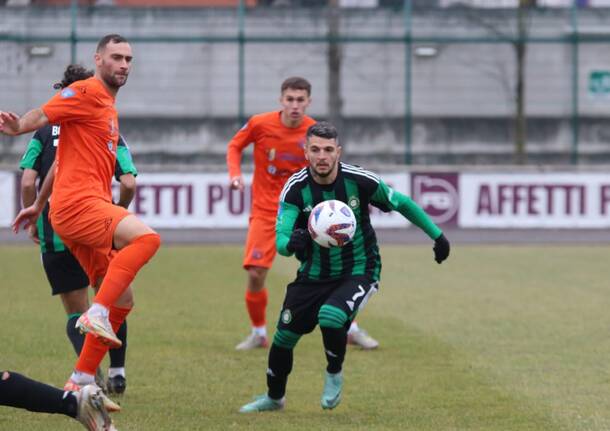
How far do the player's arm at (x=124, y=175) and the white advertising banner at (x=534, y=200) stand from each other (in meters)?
14.3

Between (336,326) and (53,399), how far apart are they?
1.87 metres

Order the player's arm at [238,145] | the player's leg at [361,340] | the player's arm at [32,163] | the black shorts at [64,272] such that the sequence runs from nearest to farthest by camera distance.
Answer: the black shorts at [64,272]
the player's arm at [32,163]
the player's leg at [361,340]
the player's arm at [238,145]

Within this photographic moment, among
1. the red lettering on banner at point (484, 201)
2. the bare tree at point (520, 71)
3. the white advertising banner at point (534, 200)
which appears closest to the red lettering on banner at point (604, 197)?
the white advertising banner at point (534, 200)

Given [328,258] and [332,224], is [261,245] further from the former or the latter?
[332,224]

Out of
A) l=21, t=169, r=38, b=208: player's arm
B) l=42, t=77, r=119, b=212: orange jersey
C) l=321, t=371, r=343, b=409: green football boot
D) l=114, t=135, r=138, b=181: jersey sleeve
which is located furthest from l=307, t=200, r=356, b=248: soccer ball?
l=21, t=169, r=38, b=208: player's arm

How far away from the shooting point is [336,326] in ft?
23.4

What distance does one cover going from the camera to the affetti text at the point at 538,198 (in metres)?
21.7

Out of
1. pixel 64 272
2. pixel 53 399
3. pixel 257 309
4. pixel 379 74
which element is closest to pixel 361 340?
pixel 257 309

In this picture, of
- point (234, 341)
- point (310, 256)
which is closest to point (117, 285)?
point (310, 256)

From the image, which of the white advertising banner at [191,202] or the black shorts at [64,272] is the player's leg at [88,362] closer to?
the black shorts at [64,272]

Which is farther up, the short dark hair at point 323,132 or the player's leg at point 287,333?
the short dark hair at point 323,132

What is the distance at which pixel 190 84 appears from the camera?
27.0 m

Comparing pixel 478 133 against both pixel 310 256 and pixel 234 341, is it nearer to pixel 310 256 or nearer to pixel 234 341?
pixel 234 341

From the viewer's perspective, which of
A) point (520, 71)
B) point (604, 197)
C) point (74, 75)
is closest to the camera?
point (74, 75)
